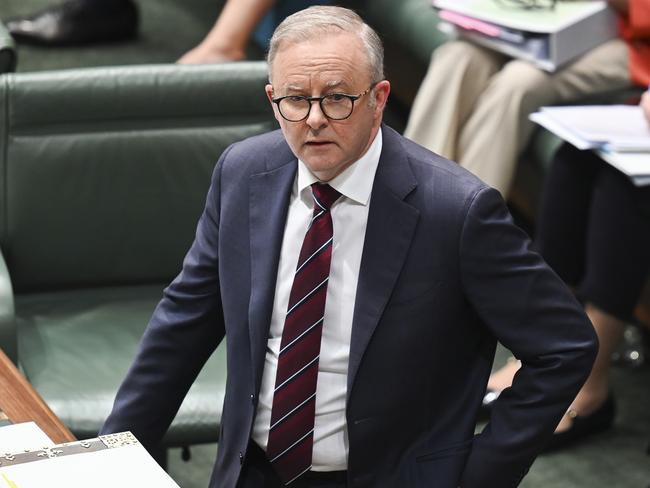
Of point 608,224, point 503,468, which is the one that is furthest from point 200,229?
point 608,224

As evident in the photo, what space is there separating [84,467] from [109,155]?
4.47ft

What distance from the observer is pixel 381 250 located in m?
1.88

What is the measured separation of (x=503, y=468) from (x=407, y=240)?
1.14ft

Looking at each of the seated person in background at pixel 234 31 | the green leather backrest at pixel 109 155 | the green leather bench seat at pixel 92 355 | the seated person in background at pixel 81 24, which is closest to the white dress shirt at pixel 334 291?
the green leather bench seat at pixel 92 355

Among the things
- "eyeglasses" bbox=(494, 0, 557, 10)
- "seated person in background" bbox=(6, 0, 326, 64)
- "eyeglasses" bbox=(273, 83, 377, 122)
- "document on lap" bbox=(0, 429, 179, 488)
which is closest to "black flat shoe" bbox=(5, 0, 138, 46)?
"seated person in background" bbox=(6, 0, 326, 64)

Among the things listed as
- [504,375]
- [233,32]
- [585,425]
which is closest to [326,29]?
[504,375]

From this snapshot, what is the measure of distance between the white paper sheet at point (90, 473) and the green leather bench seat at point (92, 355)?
2.96 feet

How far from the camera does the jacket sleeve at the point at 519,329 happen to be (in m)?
1.83

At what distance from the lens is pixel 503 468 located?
1901mm

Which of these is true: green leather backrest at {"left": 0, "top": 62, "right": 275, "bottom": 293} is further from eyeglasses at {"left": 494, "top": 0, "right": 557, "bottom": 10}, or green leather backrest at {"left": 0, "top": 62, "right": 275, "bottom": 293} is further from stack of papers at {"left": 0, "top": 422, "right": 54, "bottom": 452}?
stack of papers at {"left": 0, "top": 422, "right": 54, "bottom": 452}

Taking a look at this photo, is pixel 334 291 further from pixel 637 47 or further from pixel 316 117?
pixel 637 47

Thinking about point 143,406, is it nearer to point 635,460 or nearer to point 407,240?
point 407,240

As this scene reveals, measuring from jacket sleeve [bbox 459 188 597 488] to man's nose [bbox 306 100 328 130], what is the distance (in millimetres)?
241

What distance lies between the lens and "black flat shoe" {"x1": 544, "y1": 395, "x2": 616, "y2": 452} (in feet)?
10.6
